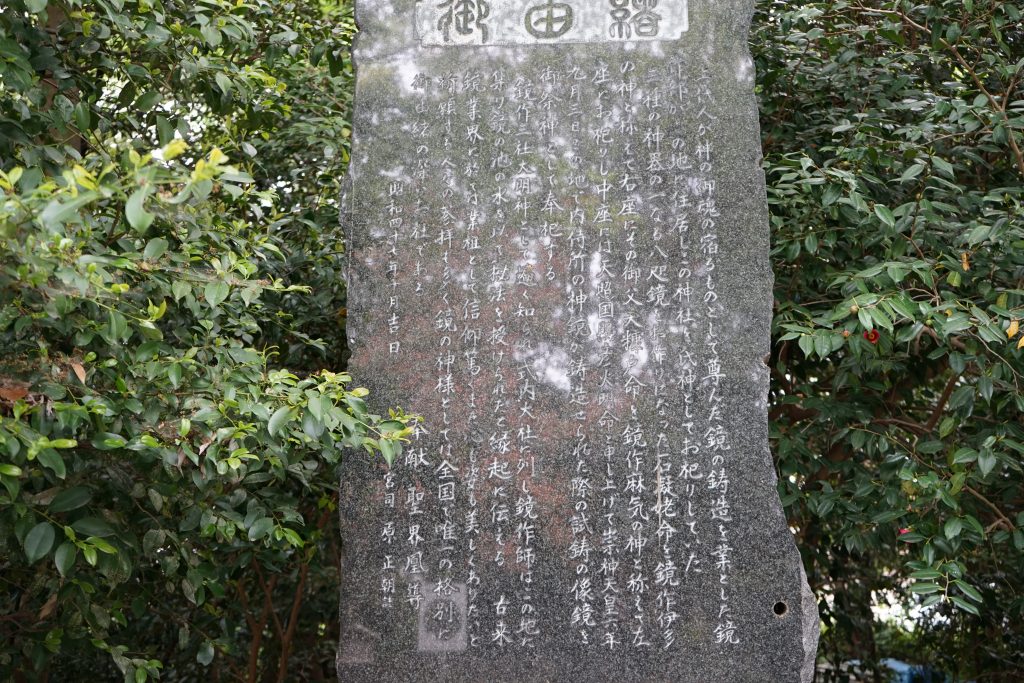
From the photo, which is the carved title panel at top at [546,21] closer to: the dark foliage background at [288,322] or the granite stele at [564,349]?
the granite stele at [564,349]

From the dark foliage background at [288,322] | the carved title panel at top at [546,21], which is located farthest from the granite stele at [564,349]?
the dark foliage background at [288,322]

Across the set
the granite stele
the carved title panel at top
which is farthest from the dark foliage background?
the carved title panel at top

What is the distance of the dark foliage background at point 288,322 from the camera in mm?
2000

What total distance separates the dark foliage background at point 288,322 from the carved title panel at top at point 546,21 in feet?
1.60

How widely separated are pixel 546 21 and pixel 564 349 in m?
0.92

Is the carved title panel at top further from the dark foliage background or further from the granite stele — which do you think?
the dark foliage background

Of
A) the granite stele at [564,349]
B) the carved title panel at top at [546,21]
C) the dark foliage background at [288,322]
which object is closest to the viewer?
the dark foliage background at [288,322]

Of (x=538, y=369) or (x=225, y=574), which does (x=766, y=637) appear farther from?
(x=225, y=574)

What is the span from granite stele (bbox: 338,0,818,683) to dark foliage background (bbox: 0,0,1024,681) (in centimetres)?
25

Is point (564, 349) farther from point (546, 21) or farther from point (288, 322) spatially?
point (288, 322)

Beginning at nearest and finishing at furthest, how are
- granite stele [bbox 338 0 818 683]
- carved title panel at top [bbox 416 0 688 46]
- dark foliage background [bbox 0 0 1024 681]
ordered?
dark foliage background [bbox 0 0 1024 681] → granite stele [bbox 338 0 818 683] → carved title panel at top [bbox 416 0 688 46]

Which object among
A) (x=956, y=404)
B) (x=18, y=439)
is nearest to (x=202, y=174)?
(x=18, y=439)

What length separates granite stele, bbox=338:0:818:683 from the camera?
A: 2467 millimetres

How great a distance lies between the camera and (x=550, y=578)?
250 cm
